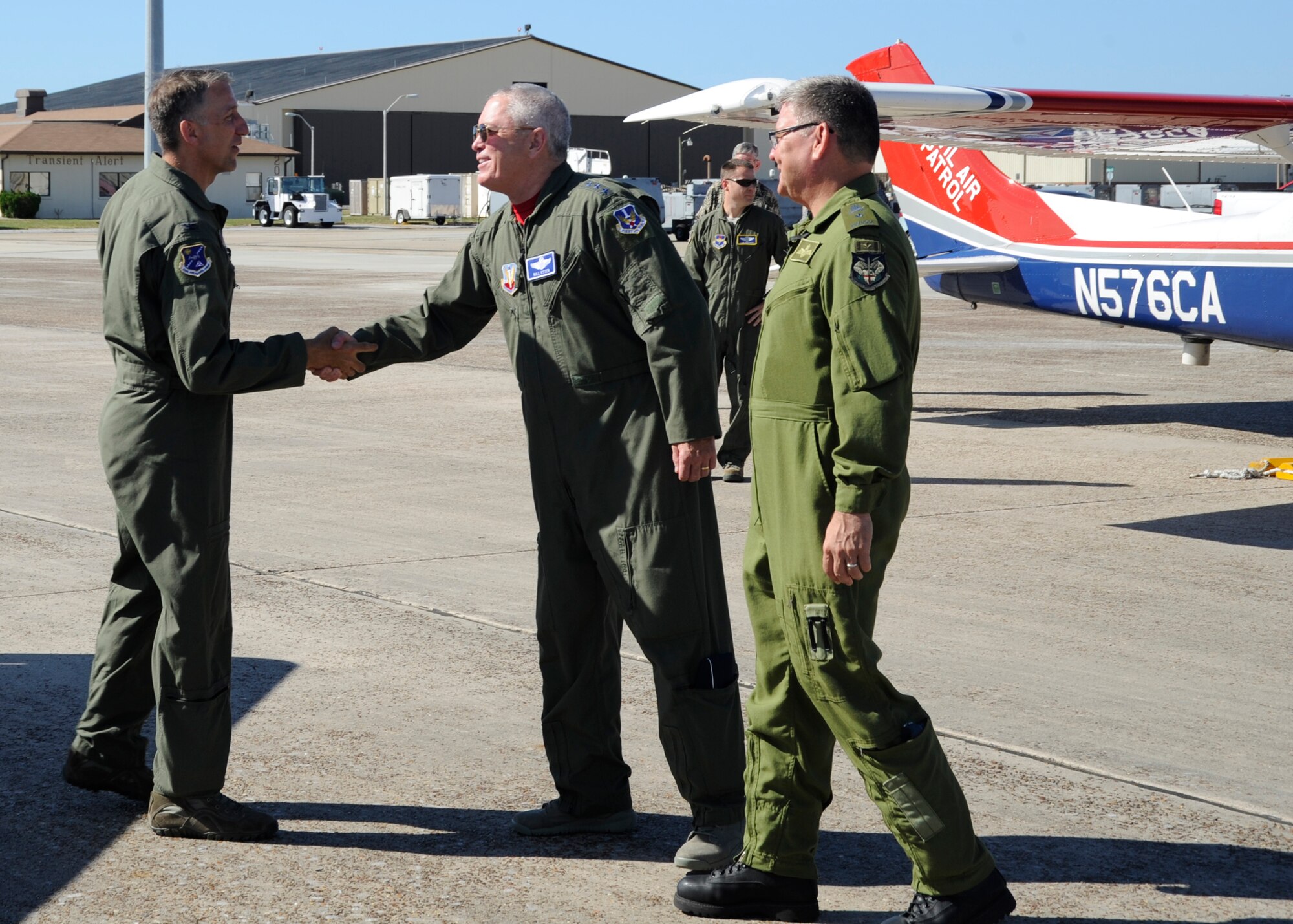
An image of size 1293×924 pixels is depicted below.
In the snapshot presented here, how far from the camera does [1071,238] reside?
13375 mm

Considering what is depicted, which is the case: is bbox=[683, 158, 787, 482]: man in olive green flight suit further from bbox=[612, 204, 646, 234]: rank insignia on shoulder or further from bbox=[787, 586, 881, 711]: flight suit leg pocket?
bbox=[787, 586, 881, 711]: flight suit leg pocket

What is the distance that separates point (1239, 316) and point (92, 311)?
1583 cm

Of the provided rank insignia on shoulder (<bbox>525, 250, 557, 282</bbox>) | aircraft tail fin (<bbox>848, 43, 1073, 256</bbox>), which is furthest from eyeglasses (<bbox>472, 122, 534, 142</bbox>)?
aircraft tail fin (<bbox>848, 43, 1073, 256</bbox>)

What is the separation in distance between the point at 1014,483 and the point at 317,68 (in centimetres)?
10598

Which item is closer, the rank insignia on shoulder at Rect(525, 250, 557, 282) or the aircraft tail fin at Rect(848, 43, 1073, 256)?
the rank insignia on shoulder at Rect(525, 250, 557, 282)

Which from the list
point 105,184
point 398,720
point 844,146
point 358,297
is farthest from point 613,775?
point 105,184

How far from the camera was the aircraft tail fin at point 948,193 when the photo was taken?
14.0 metres

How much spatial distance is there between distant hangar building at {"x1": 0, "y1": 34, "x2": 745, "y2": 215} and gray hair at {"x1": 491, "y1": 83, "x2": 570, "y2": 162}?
92.2 meters

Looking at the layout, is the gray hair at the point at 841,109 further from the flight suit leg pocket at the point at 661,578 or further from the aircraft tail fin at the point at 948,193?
the aircraft tail fin at the point at 948,193

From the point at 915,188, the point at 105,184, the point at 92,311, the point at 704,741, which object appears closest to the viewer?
the point at 704,741

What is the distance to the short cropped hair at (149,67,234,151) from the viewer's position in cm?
381

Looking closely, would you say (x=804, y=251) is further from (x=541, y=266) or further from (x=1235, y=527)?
(x=1235, y=527)

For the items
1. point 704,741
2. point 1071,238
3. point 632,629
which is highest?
point 1071,238

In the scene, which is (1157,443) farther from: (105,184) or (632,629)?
(105,184)
